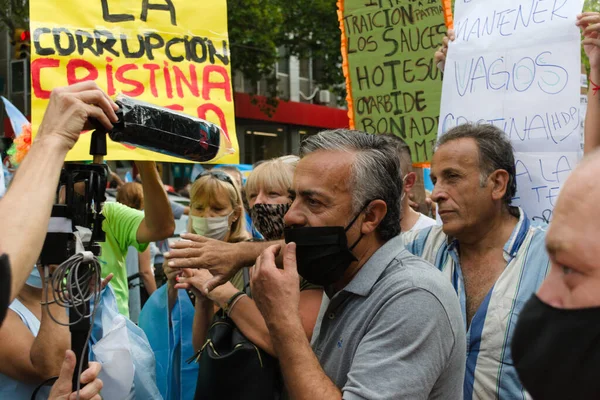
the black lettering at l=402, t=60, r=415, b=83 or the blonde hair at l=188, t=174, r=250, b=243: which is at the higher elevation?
the black lettering at l=402, t=60, r=415, b=83

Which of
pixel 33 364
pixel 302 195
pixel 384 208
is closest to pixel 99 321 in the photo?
pixel 33 364

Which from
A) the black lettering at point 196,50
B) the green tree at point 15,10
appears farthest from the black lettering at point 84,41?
the green tree at point 15,10

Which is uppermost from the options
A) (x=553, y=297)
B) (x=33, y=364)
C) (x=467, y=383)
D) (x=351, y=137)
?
(x=351, y=137)

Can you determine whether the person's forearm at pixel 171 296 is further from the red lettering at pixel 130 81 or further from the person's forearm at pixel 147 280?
the person's forearm at pixel 147 280

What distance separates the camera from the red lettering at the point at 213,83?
367 cm

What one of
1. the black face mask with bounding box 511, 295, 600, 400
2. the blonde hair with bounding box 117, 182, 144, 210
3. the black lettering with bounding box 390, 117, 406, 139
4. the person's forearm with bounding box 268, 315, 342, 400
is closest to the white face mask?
the black lettering with bounding box 390, 117, 406, 139

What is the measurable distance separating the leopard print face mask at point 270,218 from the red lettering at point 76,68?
1.07 m

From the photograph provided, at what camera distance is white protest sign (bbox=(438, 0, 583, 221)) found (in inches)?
117

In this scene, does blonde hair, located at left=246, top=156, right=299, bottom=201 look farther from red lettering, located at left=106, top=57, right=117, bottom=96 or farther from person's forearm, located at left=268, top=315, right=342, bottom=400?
person's forearm, located at left=268, top=315, right=342, bottom=400

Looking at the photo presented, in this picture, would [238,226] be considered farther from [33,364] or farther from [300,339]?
[300,339]

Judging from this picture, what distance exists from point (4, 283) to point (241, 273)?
1967mm

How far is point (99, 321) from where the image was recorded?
8.83 feet

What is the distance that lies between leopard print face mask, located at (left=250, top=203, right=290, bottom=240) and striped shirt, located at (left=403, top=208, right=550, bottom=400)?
91 cm

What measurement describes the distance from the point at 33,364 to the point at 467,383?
151 centimetres
